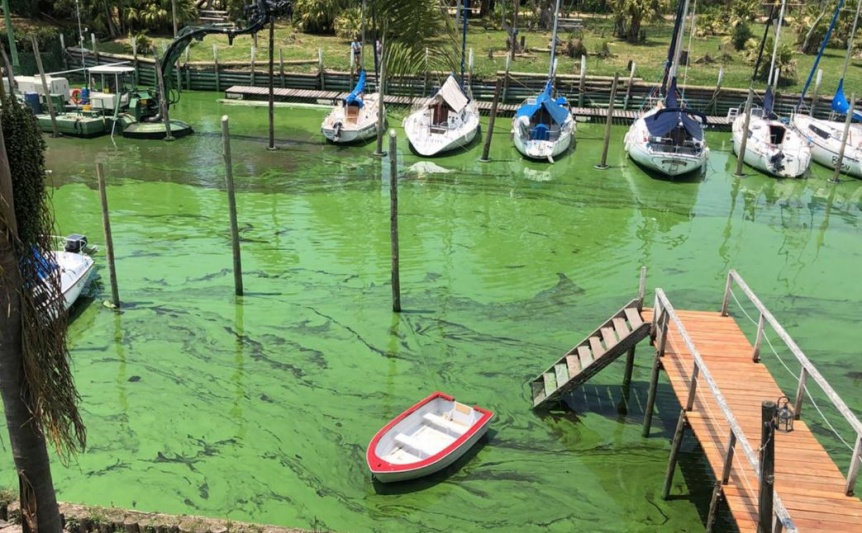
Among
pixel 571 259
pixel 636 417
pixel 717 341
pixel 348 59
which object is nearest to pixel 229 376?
pixel 636 417

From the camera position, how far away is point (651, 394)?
1119 centimetres

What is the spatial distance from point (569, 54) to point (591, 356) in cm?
3113

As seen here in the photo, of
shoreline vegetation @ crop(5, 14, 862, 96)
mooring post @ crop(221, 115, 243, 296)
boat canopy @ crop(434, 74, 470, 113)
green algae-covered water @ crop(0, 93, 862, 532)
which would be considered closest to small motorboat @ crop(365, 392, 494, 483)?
green algae-covered water @ crop(0, 93, 862, 532)

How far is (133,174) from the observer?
23.6 metres

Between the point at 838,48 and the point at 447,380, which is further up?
the point at 838,48

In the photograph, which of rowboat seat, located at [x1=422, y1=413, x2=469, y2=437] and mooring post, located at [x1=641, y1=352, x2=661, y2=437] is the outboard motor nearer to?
rowboat seat, located at [x1=422, y1=413, x2=469, y2=437]

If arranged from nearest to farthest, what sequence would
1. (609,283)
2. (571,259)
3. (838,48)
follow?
(609,283), (571,259), (838,48)

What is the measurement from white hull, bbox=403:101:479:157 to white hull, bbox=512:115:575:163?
1.75 metres

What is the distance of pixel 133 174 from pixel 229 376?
12.9 m

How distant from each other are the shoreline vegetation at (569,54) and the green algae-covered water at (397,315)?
35.8 feet

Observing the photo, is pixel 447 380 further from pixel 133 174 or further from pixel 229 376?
pixel 133 174

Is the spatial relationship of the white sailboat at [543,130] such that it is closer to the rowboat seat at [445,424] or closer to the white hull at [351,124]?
the white hull at [351,124]

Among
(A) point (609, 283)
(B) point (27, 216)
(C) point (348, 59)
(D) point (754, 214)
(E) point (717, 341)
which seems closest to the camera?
(B) point (27, 216)

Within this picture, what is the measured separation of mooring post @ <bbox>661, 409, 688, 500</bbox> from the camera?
9.79 m
